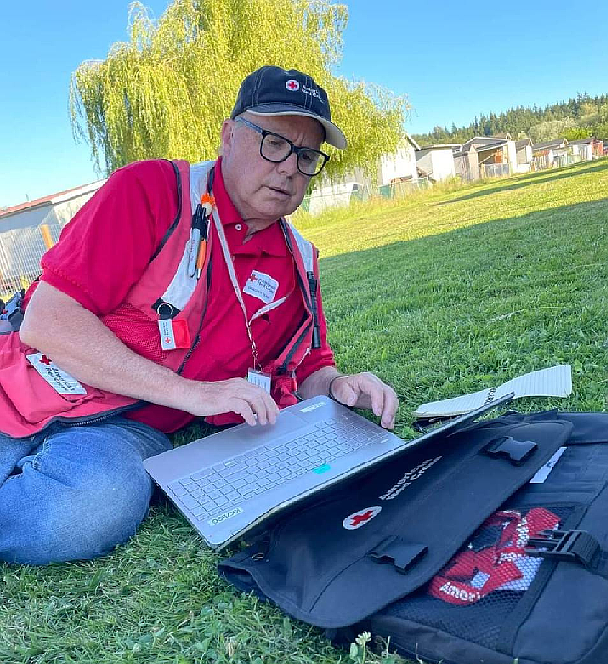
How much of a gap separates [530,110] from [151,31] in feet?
440

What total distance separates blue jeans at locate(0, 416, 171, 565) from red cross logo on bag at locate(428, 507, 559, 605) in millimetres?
904

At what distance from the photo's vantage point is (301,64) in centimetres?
1394

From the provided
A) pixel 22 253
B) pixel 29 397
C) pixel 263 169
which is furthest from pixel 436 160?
pixel 29 397

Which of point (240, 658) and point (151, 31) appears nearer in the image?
point (240, 658)

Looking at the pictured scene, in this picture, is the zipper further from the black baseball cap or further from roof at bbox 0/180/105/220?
roof at bbox 0/180/105/220

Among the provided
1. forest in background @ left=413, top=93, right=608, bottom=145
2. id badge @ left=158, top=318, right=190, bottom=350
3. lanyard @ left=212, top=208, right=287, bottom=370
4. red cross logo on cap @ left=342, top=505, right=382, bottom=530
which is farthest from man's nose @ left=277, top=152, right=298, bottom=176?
forest in background @ left=413, top=93, right=608, bottom=145

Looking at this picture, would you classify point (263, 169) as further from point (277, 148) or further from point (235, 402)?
point (235, 402)

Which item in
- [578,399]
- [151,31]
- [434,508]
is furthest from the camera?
[151,31]

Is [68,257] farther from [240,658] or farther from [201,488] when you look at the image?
[240,658]

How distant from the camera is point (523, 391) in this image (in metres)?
2.04

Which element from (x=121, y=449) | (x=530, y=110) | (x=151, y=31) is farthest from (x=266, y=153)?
(x=530, y=110)

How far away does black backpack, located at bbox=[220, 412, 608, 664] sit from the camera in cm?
86

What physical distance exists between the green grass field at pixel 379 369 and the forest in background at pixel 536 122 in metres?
97.7

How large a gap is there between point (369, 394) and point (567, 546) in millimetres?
957
